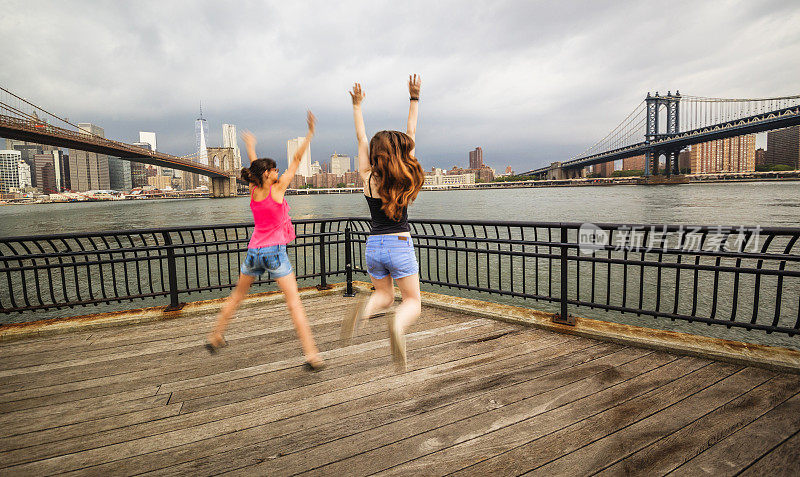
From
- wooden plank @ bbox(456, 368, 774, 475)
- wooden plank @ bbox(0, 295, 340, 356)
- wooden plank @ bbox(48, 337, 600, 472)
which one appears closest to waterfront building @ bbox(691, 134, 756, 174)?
wooden plank @ bbox(456, 368, 774, 475)

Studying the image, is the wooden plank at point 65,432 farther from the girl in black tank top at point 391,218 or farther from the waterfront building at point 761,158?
the waterfront building at point 761,158

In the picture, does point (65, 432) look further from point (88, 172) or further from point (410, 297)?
point (88, 172)

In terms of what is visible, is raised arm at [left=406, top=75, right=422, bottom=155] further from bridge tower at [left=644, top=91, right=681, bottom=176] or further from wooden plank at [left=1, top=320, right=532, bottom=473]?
bridge tower at [left=644, top=91, right=681, bottom=176]

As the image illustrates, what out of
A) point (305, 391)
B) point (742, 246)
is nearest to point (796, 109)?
point (742, 246)

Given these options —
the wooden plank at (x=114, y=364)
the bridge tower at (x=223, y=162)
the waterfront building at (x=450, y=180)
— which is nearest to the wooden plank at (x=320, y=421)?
the wooden plank at (x=114, y=364)

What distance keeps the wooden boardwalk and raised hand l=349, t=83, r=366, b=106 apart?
83.2 inches

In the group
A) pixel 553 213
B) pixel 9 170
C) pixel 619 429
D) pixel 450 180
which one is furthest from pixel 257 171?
pixel 9 170

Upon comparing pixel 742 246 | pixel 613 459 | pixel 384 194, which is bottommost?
pixel 613 459

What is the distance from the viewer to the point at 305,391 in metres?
2.97

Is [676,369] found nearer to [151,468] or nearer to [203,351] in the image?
[151,468]

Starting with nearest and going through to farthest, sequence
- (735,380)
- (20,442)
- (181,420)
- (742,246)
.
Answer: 1. (20,442)
2. (181,420)
3. (735,380)
4. (742,246)

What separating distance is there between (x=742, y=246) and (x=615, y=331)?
4.45 feet

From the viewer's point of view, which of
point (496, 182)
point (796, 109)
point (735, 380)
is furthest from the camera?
point (496, 182)

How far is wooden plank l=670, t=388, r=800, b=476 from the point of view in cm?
211
